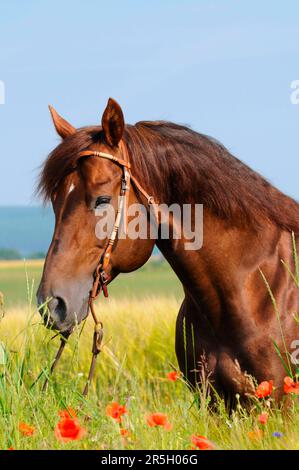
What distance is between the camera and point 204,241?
3822mm

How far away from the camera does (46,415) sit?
3.34 meters

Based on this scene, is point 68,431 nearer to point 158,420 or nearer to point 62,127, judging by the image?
point 158,420

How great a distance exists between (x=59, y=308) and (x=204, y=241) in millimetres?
833

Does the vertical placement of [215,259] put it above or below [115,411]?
above

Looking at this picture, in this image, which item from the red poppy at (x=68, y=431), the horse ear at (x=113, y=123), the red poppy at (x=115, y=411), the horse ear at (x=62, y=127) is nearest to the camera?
the red poppy at (x=68, y=431)

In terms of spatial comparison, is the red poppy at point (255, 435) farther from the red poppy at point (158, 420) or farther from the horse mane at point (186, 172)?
the horse mane at point (186, 172)

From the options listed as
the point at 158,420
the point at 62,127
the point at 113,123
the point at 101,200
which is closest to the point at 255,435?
the point at 158,420

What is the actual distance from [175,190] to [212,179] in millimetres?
200

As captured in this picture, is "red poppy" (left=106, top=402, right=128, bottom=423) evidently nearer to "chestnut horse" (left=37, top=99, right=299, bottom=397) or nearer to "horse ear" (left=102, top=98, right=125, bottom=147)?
"chestnut horse" (left=37, top=99, right=299, bottom=397)

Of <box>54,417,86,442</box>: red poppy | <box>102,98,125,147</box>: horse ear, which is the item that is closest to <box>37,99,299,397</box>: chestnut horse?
<box>102,98,125,147</box>: horse ear

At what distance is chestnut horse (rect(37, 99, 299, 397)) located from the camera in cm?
354

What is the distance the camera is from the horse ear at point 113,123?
3.56 metres

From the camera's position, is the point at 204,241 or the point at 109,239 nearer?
the point at 109,239

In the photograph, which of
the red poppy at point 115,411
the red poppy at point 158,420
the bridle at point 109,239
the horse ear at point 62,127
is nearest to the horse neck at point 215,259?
the bridle at point 109,239
